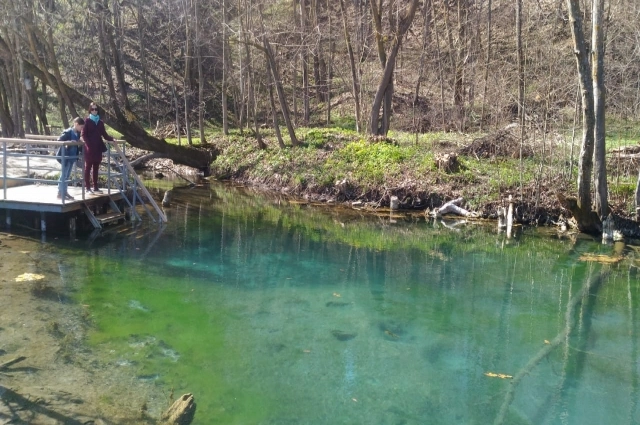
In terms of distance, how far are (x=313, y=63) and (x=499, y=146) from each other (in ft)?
53.2

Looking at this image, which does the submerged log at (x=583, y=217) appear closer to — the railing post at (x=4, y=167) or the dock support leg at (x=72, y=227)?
the dock support leg at (x=72, y=227)

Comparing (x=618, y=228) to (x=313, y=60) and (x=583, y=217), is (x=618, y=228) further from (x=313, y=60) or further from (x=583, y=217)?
(x=313, y=60)

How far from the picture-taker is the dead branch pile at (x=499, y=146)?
751 inches

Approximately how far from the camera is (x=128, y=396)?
6465 millimetres

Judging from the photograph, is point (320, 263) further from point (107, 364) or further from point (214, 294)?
point (107, 364)

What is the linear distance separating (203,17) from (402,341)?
23.8 metres

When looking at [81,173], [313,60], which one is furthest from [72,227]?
[313,60]

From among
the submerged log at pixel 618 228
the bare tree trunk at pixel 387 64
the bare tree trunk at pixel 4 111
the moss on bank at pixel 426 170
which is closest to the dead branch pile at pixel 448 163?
the moss on bank at pixel 426 170

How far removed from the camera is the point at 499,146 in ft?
64.1

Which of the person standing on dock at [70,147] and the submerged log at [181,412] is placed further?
the person standing on dock at [70,147]

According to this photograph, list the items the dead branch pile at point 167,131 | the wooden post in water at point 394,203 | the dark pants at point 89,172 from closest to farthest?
the dark pants at point 89,172 → the wooden post in water at point 394,203 → the dead branch pile at point 167,131

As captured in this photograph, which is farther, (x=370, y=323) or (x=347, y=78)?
(x=347, y=78)

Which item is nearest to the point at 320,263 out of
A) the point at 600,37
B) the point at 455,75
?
the point at 600,37

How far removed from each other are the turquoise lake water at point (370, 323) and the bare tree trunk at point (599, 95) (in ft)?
5.82
